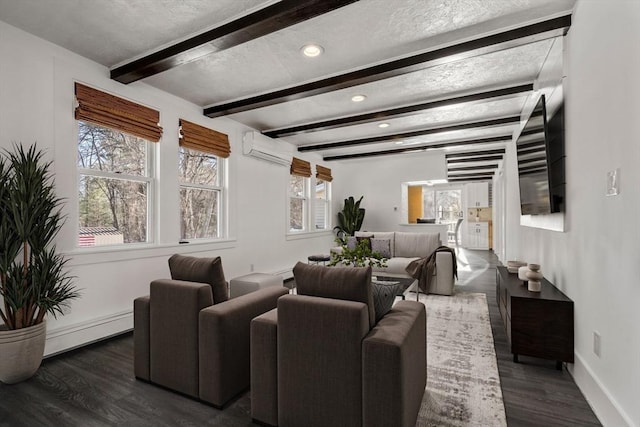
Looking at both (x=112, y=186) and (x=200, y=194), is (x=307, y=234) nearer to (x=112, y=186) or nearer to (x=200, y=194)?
(x=200, y=194)

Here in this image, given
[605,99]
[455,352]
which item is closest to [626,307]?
[605,99]

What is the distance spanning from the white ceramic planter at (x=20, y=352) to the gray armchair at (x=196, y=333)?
0.74 metres

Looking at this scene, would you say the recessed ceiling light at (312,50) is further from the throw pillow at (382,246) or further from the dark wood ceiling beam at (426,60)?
the throw pillow at (382,246)

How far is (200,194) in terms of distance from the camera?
14.0ft

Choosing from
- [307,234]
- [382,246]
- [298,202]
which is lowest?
[382,246]

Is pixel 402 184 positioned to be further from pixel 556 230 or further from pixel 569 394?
Answer: pixel 569 394

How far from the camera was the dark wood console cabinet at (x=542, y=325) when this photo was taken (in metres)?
2.27

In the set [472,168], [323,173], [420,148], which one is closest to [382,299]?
[420,148]

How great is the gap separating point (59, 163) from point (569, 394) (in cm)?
427

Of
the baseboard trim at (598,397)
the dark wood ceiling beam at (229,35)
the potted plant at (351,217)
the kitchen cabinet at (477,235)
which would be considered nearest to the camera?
the baseboard trim at (598,397)

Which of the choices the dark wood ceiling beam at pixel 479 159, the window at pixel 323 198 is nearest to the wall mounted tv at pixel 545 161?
the dark wood ceiling beam at pixel 479 159

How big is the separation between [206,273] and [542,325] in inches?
98.2

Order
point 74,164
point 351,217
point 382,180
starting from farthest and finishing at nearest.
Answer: point 382,180 → point 351,217 → point 74,164

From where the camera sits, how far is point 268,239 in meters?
5.36
